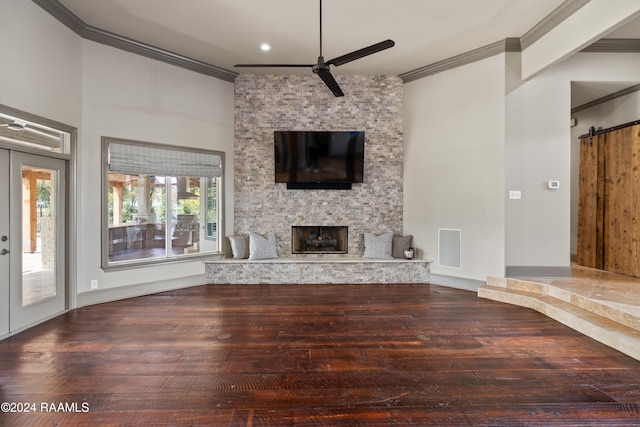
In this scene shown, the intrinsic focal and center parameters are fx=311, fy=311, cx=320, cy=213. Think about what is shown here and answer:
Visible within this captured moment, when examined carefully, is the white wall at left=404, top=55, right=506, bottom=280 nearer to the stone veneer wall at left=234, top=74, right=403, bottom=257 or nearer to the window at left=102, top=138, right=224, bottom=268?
the stone veneer wall at left=234, top=74, right=403, bottom=257

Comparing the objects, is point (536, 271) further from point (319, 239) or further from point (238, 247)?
point (238, 247)

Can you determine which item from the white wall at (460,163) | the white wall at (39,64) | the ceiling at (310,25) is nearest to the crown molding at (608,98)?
→ the ceiling at (310,25)

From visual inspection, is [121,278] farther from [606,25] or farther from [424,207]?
[606,25]

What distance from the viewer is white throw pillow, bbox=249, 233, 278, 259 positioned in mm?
5543

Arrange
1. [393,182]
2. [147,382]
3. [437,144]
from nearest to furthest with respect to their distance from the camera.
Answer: [147,382], [437,144], [393,182]

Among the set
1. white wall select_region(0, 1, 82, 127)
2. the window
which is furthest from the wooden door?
white wall select_region(0, 1, 82, 127)

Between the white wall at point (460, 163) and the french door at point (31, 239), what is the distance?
5.29 m

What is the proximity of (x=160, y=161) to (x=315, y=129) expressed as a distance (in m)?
2.68

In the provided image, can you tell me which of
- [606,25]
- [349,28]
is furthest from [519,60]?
[349,28]

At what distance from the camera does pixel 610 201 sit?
203 inches

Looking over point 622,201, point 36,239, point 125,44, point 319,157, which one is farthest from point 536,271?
point 125,44

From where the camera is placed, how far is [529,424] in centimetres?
196

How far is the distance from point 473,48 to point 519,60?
0.68 meters

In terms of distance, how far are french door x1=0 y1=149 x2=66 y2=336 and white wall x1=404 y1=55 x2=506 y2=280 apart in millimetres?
5289
